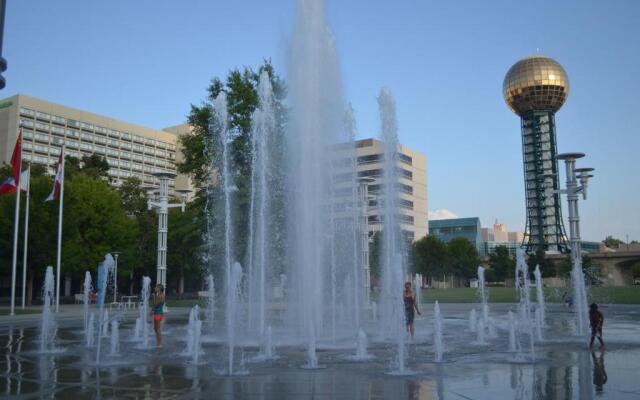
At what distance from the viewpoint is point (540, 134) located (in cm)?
11119

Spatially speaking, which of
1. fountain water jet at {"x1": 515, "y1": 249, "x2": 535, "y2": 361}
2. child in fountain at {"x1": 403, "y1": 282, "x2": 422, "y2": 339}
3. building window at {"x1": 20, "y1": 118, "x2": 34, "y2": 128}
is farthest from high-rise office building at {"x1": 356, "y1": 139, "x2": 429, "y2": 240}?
child in fountain at {"x1": 403, "y1": 282, "x2": 422, "y2": 339}

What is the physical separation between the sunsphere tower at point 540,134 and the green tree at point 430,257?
95.6 feet

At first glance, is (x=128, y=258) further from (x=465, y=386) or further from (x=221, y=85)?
(x=465, y=386)

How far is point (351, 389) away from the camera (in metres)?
7.83

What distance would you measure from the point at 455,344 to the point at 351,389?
684 centimetres

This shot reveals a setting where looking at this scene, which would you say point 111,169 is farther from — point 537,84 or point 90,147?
point 537,84

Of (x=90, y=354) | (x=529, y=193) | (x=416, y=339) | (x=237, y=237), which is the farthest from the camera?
(x=529, y=193)

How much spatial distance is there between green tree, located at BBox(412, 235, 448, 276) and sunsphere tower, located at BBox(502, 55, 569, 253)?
29.1 meters

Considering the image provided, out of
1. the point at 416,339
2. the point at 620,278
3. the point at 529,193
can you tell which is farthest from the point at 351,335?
the point at 529,193

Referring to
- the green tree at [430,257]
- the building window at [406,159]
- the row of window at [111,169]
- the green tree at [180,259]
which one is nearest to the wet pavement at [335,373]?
the green tree at [180,259]

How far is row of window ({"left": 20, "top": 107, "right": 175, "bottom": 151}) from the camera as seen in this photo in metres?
102

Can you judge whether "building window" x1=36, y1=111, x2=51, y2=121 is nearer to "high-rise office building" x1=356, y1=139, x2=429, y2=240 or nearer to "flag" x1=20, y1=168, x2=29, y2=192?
"high-rise office building" x1=356, y1=139, x2=429, y2=240

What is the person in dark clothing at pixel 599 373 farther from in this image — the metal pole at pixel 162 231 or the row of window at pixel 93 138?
the row of window at pixel 93 138

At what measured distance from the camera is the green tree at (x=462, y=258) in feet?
298
